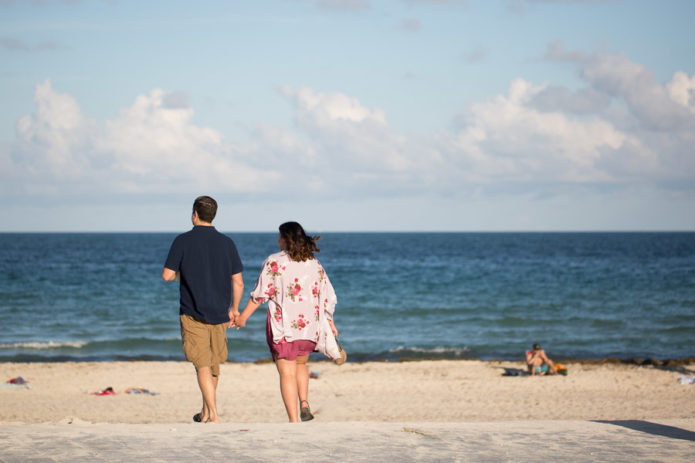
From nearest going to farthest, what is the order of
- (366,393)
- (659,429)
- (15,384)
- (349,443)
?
(349,443), (659,429), (366,393), (15,384)

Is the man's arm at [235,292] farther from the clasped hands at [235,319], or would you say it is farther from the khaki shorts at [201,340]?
the khaki shorts at [201,340]

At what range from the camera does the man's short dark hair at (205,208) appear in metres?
5.95

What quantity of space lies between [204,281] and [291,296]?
0.73 metres

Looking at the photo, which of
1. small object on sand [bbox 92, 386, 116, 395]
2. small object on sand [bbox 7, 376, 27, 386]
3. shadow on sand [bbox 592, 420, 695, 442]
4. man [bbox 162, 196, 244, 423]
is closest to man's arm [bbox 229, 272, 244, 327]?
man [bbox 162, 196, 244, 423]

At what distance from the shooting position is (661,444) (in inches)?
191

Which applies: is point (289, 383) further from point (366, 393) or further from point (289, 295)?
point (366, 393)

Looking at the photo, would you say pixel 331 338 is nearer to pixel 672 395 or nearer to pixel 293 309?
pixel 293 309

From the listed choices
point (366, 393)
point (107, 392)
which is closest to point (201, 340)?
point (366, 393)

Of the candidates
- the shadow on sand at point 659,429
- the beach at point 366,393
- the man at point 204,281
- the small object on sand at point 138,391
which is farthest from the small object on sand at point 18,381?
the shadow on sand at point 659,429

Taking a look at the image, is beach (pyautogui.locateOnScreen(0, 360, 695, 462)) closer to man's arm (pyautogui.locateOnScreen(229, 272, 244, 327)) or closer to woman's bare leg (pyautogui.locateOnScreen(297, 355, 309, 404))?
woman's bare leg (pyautogui.locateOnScreen(297, 355, 309, 404))

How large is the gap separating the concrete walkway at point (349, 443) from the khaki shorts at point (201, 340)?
76 cm

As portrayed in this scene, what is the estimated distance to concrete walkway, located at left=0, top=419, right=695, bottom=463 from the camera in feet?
14.4

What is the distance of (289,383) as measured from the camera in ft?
19.8

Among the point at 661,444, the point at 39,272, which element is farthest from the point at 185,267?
the point at 39,272
